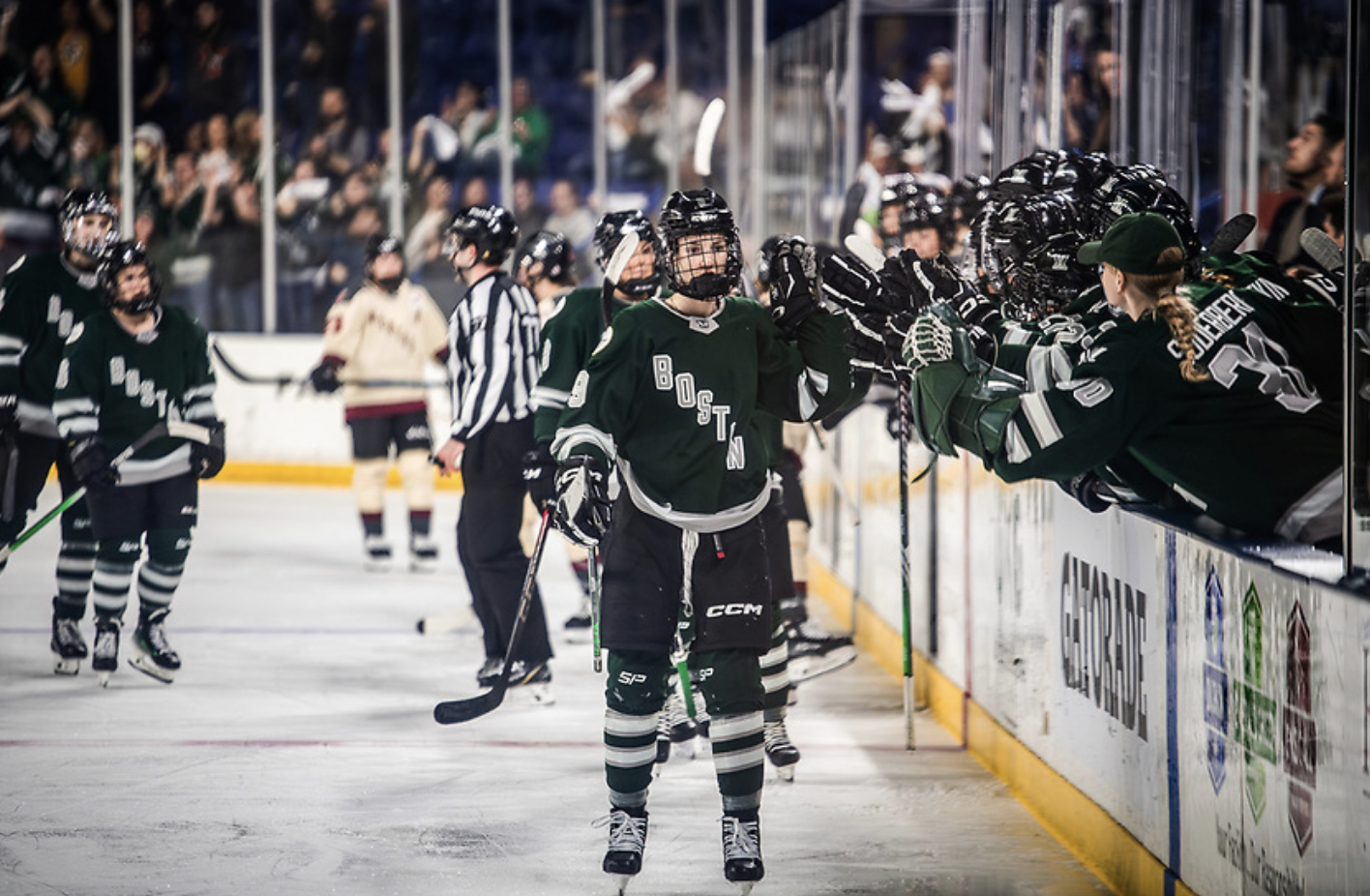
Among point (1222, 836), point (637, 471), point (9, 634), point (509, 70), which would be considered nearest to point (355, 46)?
point (509, 70)

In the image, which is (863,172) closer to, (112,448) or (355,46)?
(112,448)

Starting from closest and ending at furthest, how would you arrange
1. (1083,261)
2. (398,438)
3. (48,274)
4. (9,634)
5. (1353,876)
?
(1353,876), (1083,261), (48,274), (9,634), (398,438)

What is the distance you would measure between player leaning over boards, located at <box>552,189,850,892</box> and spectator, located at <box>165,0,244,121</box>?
9.26 meters

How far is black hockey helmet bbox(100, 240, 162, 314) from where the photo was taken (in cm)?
588

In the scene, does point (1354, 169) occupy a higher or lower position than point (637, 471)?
higher

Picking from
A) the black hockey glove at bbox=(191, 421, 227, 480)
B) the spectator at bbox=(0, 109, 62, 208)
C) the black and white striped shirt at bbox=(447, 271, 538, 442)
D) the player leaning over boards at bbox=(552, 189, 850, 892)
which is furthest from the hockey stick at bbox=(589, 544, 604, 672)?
the spectator at bbox=(0, 109, 62, 208)

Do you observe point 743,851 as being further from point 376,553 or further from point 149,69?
point 149,69

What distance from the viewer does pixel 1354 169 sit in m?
2.85

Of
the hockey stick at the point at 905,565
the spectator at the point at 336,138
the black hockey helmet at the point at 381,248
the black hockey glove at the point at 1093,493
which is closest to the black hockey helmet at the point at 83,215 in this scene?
the black hockey helmet at the point at 381,248

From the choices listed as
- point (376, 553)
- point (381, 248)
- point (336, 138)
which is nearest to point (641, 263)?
point (381, 248)

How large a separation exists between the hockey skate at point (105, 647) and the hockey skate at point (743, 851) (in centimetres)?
290

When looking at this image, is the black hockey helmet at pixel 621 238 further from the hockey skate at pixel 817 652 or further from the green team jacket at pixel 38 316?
the green team jacket at pixel 38 316

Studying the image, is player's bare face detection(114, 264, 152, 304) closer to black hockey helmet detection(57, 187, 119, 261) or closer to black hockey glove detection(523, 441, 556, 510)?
black hockey helmet detection(57, 187, 119, 261)

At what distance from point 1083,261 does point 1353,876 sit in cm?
144
